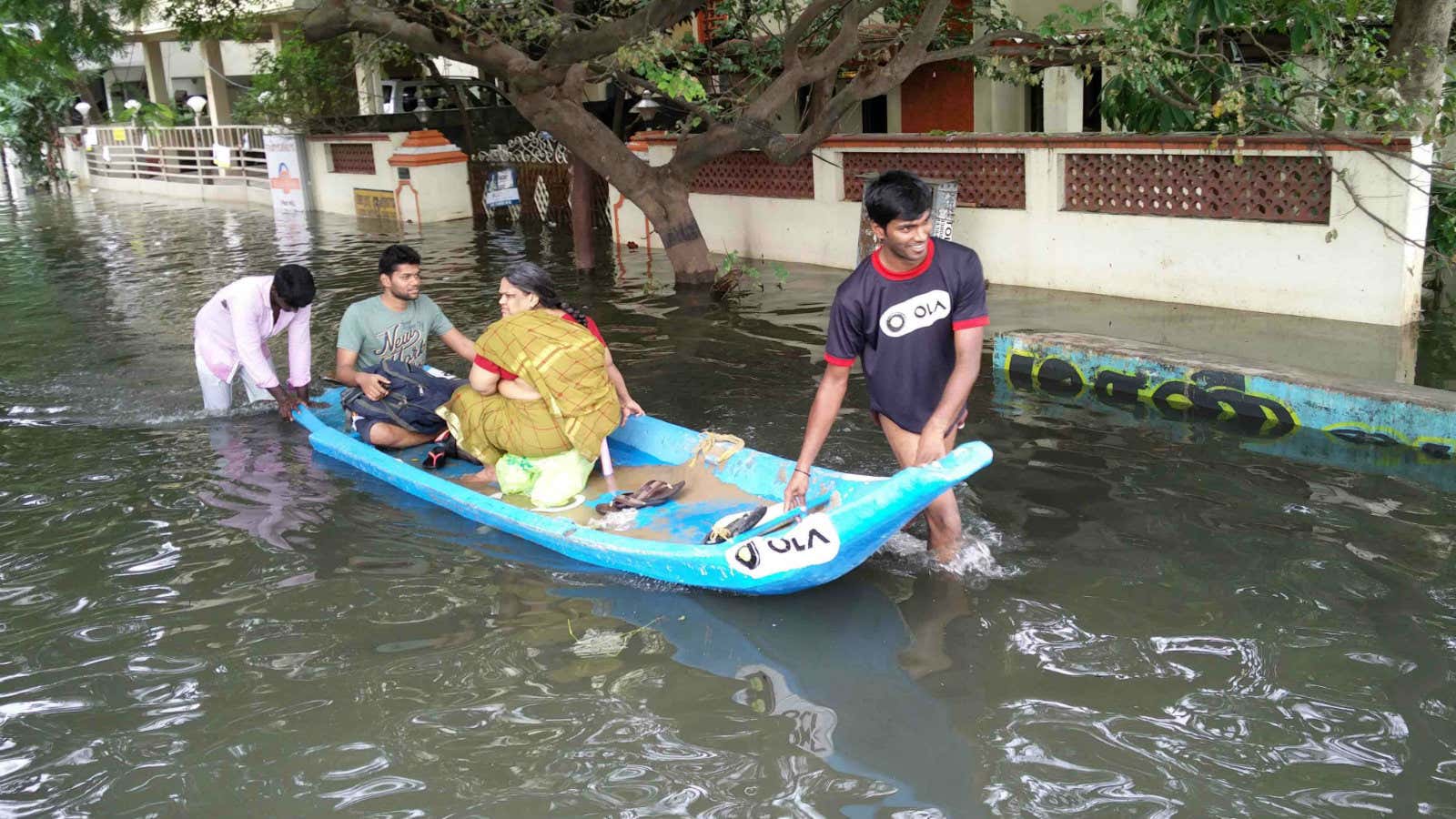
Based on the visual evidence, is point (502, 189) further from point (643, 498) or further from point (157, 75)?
point (157, 75)

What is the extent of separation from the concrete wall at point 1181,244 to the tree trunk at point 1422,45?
1.27 m

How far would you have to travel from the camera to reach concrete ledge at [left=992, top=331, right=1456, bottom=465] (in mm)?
6555

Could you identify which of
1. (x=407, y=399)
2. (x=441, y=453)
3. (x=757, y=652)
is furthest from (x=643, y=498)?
(x=407, y=399)

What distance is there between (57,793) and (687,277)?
9236 mm

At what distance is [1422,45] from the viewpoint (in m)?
9.56

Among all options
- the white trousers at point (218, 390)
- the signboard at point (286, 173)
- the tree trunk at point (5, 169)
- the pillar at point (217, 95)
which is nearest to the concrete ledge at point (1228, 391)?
the white trousers at point (218, 390)

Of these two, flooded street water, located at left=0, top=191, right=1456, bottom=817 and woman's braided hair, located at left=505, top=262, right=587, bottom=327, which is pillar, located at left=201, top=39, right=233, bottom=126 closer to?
flooded street water, located at left=0, top=191, right=1456, bottom=817

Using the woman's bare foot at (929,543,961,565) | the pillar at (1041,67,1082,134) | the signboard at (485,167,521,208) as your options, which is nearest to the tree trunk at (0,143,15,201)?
the signboard at (485,167,521,208)

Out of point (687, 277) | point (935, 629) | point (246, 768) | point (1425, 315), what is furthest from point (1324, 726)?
point (687, 277)

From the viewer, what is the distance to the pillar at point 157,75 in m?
33.3

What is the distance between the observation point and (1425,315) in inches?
369

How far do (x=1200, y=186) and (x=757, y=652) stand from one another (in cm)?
694

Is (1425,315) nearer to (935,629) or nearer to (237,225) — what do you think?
(935,629)

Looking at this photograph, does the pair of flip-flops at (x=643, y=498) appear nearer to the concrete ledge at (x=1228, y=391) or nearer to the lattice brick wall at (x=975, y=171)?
the concrete ledge at (x=1228, y=391)
